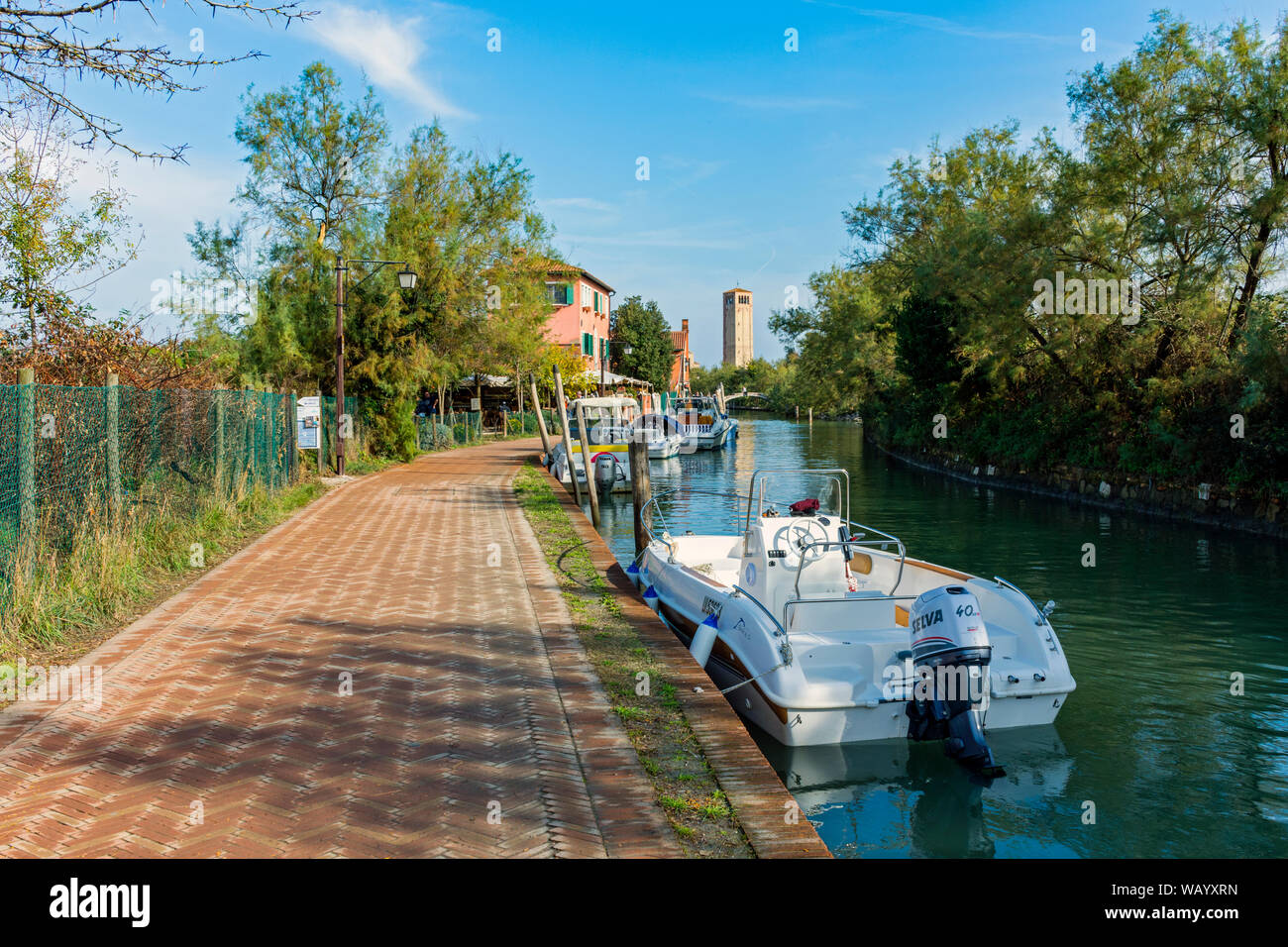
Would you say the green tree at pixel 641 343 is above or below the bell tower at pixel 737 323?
below

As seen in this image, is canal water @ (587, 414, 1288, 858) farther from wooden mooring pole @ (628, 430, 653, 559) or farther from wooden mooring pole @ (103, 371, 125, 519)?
wooden mooring pole @ (103, 371, 125, 519)

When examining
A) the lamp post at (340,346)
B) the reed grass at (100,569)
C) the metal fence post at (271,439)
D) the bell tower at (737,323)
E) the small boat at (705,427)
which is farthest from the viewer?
the bell tower at (737,323)

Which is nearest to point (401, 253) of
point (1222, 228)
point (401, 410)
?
point (401, 410)

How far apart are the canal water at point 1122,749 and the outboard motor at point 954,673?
0.47m

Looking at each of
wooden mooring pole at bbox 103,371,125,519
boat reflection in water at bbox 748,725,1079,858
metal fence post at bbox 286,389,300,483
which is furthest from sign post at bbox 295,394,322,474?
boat reflection in water at bbox 748,725,1079,858

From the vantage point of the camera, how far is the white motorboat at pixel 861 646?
6.02 meters

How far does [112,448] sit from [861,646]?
745cm

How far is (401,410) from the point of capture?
26828mm

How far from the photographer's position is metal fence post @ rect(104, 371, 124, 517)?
915 centimetres

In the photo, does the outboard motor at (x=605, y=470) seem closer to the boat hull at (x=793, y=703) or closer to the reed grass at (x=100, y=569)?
the reed grass at (x=100, y=569)

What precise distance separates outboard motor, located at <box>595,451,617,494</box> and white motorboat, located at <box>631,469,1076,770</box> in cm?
1446

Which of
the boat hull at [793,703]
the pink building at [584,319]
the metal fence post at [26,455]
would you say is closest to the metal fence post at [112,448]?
the metal fence post at [26,455]
